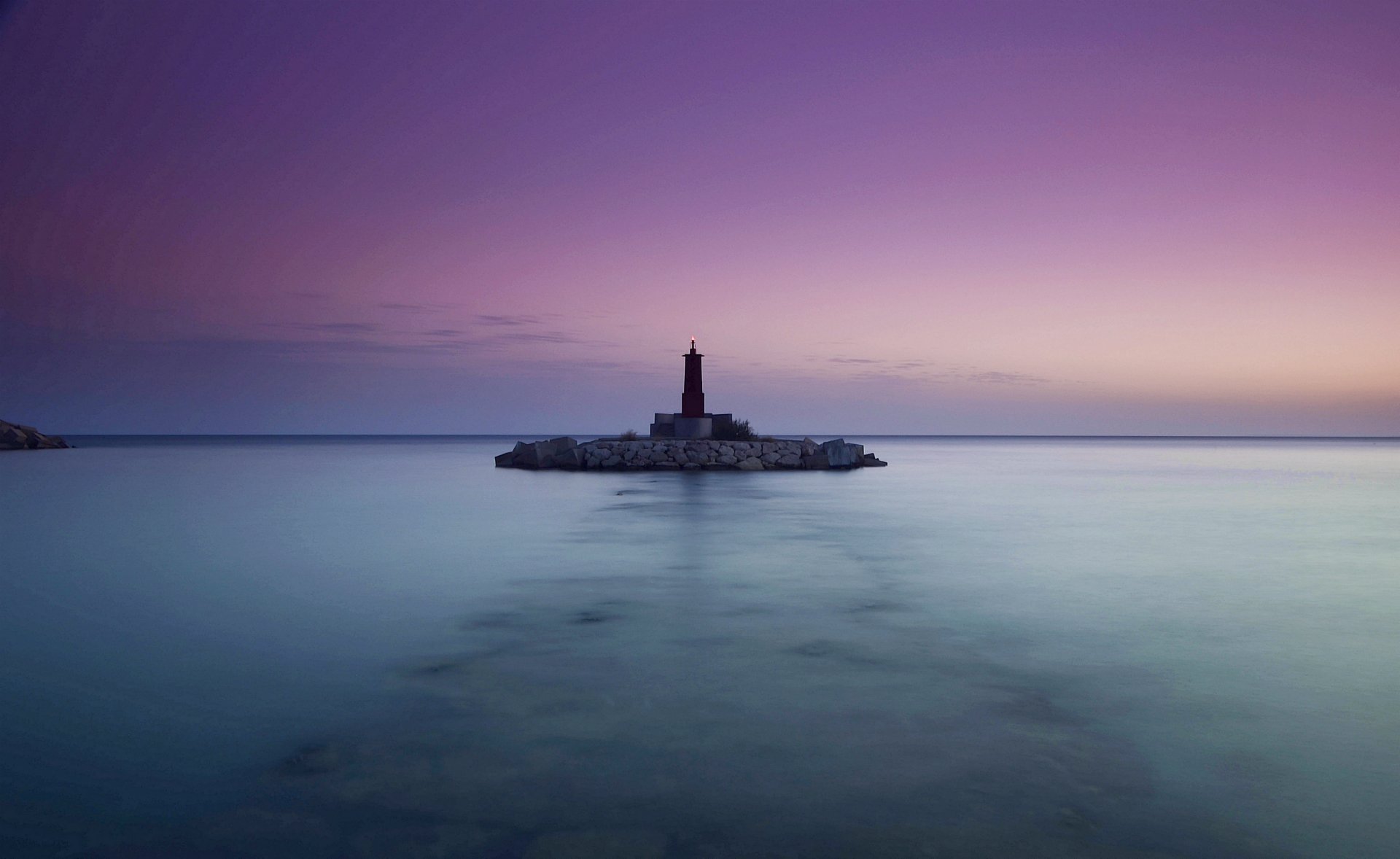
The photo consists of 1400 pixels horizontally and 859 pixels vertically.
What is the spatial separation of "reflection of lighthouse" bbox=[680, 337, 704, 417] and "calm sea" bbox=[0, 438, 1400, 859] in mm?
16930

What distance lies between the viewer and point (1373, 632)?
492 cm

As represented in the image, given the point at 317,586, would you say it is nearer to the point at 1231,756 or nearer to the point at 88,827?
the point at 88,827

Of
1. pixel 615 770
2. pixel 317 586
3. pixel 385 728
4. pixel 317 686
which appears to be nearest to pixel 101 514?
pixel 317 586

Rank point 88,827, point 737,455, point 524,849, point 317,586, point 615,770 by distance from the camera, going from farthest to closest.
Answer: point 737,455 → point 317,586 → point 615,770 → point 88,827 → point 524,849

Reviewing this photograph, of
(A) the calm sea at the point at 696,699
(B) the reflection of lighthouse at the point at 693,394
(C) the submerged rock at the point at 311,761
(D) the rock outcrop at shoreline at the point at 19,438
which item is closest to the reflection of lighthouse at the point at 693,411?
(B) the reflection of lighthouse at the point at 693,394

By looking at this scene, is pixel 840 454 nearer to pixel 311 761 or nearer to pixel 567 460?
pixel 567 460

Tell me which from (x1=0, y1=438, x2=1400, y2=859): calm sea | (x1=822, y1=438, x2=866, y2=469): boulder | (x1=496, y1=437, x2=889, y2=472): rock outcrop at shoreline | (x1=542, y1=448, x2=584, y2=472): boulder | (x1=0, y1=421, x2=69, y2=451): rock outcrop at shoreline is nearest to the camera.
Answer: (x1=0, y1=438, x2=1400, y2=859): calm sea

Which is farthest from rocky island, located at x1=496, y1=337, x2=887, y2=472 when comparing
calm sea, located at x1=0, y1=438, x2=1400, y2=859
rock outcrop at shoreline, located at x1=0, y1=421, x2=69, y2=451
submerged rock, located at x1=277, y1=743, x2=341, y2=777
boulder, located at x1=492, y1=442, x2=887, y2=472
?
rock outcrop at shoreline, located at x1=0, y1=421, x2=69, y2=451

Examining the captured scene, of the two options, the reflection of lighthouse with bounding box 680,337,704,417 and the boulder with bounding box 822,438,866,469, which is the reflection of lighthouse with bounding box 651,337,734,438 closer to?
the reflection of lighthouse with bounding box 680,337,704,417

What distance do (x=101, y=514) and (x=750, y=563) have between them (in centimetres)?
1037

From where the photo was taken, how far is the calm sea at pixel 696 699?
7.52 ft

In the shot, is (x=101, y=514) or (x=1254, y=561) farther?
(x=101, y=514)

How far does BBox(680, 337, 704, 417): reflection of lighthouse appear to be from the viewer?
25.8 metres

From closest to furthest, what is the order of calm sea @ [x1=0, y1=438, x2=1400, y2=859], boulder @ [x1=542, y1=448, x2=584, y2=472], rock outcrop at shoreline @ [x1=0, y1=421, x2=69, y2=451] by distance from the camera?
calm sea @ [x1=0, y1=438, x2=1400, y2=859]
boulder @ [x1=542, y1=448, x2=584, y2=472]
rock outcrop at shoreline @ [x1=0, y1=421, x2=69, y2=451]
